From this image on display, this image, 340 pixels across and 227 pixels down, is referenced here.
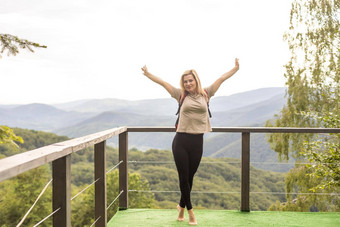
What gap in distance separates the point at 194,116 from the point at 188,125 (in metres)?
0.09

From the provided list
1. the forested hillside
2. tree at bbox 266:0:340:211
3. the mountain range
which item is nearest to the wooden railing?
tree at bbox 266:0:340:211

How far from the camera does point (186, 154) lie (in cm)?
332

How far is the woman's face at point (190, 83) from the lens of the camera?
3.33 meters

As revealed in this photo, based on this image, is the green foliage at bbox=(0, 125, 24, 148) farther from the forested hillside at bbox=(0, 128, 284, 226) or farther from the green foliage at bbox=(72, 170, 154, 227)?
the green foliage at bbox=(72, 170, 154, 227)

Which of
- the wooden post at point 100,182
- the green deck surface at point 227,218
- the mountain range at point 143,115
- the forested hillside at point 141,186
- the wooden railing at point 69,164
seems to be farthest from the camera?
the mountain range at point 143,115

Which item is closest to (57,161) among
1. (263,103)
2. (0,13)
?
(0,13)

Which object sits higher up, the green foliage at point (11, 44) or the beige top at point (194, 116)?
the green foliage at point (11, 44)

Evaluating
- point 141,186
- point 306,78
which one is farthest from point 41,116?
point 306,78

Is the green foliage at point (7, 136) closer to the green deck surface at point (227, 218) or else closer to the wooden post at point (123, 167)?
the wooden post at point (123, 167)

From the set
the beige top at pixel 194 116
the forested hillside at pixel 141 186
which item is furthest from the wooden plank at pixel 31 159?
the forested hillside at pixel 141 186

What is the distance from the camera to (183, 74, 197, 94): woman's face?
3.33 meters

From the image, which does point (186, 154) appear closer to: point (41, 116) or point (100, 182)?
point (100, 182)

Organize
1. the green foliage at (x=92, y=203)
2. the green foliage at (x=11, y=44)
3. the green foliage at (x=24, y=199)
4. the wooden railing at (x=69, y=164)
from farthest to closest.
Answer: the green foliage at (x=24, y=199) < the green foliage at (x=92, y=203) < the green foliage at (x=11, y=44) < the wooden railing at (x=69, y=164)

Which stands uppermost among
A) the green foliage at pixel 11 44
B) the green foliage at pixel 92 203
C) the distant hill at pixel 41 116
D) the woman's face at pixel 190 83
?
the green foliage at pixel 11 44
